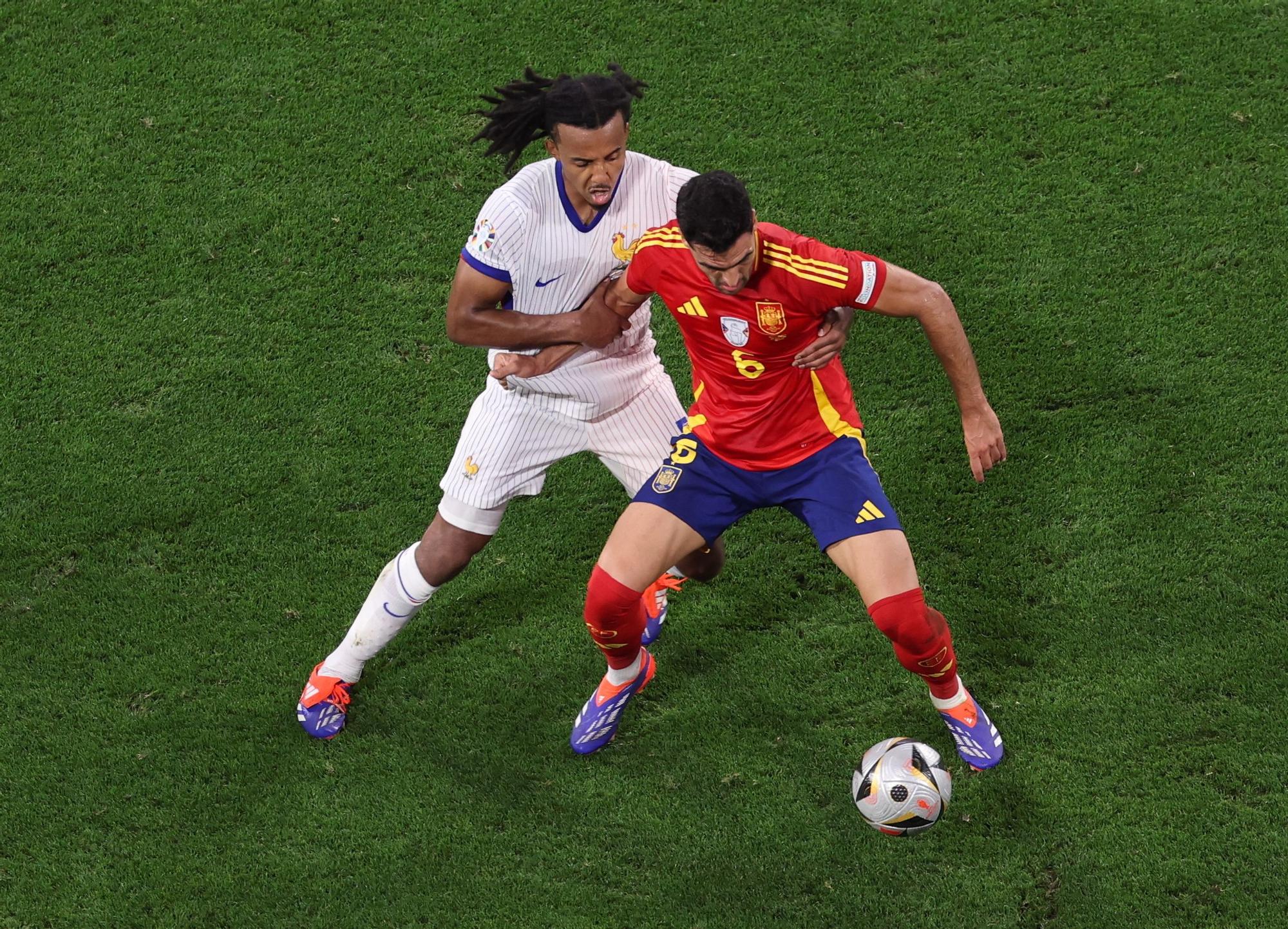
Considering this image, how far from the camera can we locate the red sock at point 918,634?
15.8 feet

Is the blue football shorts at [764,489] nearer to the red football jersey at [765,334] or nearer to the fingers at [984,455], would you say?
the red football jersey at [765,334]

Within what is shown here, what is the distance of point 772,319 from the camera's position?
484 cm

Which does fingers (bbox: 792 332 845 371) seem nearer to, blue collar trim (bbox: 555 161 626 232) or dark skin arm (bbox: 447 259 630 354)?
dark skin arm (bbox: 447 259 630 354)

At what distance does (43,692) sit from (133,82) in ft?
11.9

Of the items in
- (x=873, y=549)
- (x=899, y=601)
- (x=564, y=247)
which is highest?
(x=564, y=247)

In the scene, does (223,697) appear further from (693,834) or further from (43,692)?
(693,834)

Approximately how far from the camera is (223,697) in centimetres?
590

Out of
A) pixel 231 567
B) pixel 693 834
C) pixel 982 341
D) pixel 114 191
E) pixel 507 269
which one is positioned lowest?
pixel 693 834

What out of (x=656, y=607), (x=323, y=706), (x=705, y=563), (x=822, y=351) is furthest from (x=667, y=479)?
(x=323, y=706)

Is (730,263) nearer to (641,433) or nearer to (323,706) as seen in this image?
(641,433)

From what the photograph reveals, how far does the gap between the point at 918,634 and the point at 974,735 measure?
75 centimetres

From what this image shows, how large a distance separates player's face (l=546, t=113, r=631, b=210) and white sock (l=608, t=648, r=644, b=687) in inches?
71.4

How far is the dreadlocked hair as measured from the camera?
4.77 m

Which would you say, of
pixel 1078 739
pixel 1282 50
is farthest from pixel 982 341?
pixel 1282 50
